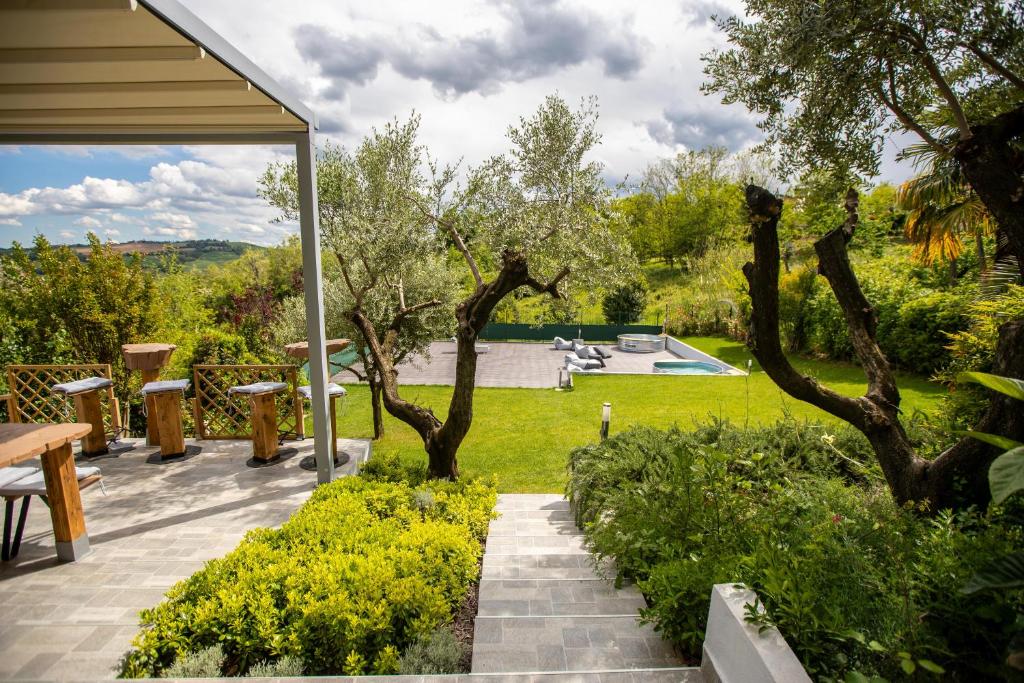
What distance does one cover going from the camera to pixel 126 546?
13.1ft

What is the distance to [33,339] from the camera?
7.79m

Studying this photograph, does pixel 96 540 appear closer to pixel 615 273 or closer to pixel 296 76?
pixel 296 76

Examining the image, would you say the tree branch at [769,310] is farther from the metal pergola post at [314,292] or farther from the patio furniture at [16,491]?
the patio furniture at [16,491]

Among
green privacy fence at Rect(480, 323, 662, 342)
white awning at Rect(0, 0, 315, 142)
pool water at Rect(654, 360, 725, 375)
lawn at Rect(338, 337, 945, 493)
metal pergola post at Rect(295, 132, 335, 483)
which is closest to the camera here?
white awning at Rect(0, 0, 315, 142)

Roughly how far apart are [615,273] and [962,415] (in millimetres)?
4018

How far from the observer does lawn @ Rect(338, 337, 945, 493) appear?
8180 mm

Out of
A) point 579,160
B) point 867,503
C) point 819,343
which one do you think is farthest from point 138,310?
point 819,343

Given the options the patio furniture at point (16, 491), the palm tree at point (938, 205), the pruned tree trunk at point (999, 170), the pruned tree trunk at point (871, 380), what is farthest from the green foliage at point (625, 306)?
the patio furniture at point (16, 491)

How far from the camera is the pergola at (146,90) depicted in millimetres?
2725

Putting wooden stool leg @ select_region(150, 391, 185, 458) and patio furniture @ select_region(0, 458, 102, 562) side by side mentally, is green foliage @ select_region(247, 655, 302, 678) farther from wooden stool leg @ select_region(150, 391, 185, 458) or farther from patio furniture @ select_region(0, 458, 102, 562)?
wooden stool leg @ select_region(150, 391, 185, 458)

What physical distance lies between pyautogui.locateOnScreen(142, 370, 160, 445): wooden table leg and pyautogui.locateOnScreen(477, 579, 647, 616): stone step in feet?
15.8

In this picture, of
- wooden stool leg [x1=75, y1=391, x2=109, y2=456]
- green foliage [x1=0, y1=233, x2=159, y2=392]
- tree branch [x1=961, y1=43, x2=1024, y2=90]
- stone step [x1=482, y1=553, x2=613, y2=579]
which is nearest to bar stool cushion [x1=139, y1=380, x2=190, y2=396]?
wooden stool leg [x1=75, y1=391, x2=109, y2=456]

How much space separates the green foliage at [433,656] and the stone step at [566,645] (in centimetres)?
11

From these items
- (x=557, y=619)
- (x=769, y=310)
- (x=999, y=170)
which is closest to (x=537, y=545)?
(x=557, y=619)
